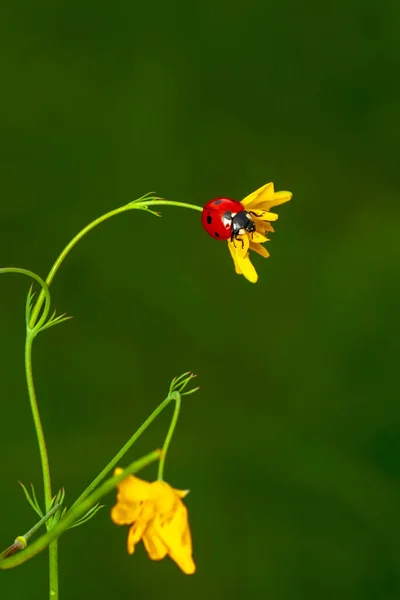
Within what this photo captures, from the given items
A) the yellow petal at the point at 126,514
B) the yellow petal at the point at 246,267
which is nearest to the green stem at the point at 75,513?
the yellow petal at the point at 126,514

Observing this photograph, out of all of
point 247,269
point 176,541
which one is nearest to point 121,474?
point 176,541

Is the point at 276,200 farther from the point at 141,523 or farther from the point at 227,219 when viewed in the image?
the point at 141,523

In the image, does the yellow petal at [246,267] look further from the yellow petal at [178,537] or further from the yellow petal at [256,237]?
the yellow petal at [178,537]

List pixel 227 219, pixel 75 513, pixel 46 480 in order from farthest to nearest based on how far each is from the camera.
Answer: pixel 227 219
pixel 46 480
pixel 75 513

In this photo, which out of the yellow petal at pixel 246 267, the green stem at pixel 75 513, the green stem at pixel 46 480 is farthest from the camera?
the yellow petal at pixel 246 267

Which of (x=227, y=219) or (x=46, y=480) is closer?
(x=46, y=480)

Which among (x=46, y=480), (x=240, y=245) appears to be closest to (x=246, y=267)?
(x=240, y=245)

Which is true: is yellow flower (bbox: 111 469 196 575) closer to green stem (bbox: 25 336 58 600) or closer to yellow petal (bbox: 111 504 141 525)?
yellow petal (bbox: 111 504 141 525)
